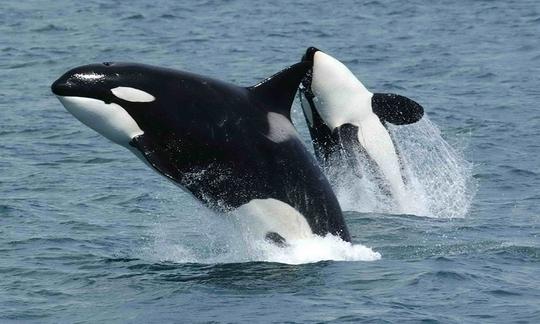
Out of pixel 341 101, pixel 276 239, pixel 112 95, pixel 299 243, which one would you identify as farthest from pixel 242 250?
pixel 341 101

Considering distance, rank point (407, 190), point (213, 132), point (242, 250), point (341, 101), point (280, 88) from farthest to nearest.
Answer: point (407, 190) < point (341, 101) < point (242, 250) < point (280, 88) < point (213, 132)

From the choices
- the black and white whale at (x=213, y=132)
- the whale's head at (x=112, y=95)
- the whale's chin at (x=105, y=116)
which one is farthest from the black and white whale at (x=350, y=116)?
the whale's chin at (x=105, y=116)

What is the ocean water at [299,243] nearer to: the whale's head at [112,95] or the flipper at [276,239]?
→ the flipper at [276,239]

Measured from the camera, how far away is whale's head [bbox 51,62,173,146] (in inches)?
594

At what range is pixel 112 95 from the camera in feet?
49.6

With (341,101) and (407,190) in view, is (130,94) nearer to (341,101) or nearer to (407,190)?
(341,101)

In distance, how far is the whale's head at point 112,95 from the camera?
15086 mm

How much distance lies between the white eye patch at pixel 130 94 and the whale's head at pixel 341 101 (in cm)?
493

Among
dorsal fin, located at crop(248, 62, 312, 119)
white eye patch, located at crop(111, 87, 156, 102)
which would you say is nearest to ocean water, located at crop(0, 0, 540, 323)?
dorsal fin, located at crop(248, 62, 312, 119)

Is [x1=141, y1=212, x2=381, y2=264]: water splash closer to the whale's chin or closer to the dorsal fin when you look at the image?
the dorsal fin

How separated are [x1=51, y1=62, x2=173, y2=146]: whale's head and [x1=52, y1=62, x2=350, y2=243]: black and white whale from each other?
11mm

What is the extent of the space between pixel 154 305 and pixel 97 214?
5730 mm

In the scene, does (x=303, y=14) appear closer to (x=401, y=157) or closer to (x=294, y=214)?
(x=401, y=157)

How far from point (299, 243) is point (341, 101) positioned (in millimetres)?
4661
